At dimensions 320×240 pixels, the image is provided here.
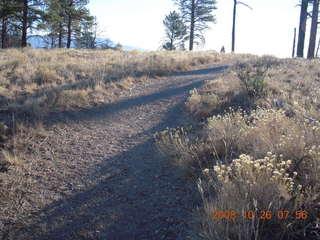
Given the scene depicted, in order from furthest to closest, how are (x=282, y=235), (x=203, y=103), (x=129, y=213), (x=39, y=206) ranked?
(x=203, y=103) < (x=39, y=206) < (x=129, y=213) < (x=282, y=235)

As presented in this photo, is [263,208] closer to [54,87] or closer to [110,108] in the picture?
[110,108]

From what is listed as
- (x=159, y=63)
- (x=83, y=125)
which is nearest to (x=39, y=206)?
(x=83, y=125)

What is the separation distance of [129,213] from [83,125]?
10.7 feet

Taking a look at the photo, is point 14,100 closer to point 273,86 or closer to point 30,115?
point 30,115

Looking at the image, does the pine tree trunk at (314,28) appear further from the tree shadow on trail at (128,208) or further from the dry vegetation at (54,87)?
the tree shadow on trail at (128,208)

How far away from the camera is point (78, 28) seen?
97.7 feet

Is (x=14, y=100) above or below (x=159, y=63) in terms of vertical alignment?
below

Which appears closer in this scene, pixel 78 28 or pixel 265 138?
pixel 265 138

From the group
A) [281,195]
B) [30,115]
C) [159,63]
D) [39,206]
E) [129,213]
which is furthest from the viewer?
[159,63]

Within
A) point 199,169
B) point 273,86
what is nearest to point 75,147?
point 199,169

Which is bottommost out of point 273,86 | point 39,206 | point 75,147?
point 39,206
